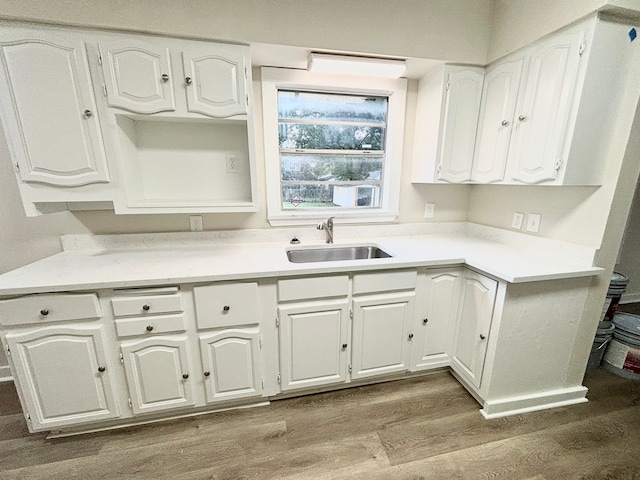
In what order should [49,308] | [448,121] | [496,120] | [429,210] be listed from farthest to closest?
[429,210]
[448,121]
[496,120]
[49,308]

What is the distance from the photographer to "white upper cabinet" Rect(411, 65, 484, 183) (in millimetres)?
1909

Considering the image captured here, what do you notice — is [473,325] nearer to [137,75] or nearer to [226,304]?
[226,304]

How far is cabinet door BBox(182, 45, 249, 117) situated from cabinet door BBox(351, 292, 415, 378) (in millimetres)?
1395

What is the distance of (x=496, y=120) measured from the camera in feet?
6.09

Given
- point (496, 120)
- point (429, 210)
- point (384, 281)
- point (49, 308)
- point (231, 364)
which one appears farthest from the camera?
point (429, 210)

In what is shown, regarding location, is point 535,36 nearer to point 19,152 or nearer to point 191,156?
point 191,156

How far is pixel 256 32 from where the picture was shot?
155 centimetres

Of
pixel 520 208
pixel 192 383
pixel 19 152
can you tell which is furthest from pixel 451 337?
pixel 19 152

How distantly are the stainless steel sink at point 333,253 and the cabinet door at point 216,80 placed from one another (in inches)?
40.3

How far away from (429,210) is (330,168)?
953 millimetres

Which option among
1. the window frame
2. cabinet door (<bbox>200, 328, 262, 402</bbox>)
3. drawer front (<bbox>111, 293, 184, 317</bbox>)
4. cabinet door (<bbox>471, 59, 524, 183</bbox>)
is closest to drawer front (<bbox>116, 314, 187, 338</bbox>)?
drawer front (<bbox>111, 293, 184, 317</bbox>)

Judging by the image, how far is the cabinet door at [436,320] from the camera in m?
1.82

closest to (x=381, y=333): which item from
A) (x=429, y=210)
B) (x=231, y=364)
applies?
(x=231, y=364)

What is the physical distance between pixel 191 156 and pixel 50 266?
1.03 m
